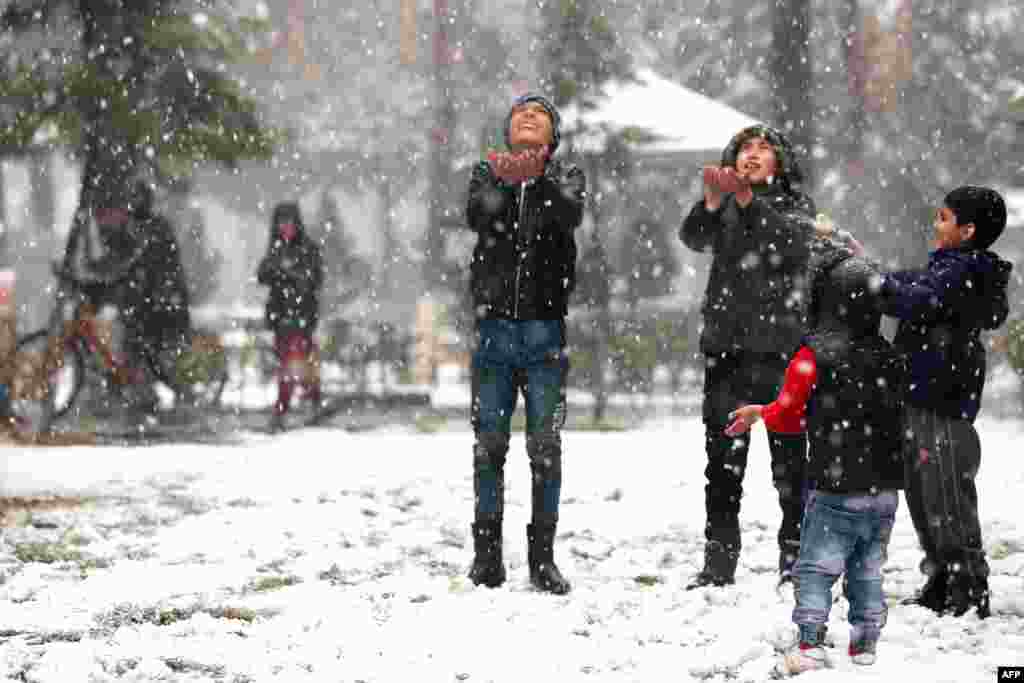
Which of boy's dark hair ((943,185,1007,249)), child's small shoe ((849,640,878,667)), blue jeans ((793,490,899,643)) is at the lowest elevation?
child's small shoe ((849,640,878,667))

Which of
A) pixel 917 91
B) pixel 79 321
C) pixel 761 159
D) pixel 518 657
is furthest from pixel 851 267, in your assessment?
pixel 917 91

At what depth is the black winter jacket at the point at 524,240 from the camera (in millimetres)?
5781

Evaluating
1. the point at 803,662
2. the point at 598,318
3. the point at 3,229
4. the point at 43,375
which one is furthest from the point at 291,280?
the point at 3,229

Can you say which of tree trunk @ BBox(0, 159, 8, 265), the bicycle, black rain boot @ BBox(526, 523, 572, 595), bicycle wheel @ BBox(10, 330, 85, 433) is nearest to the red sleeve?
black rain boot @ BBox(526, 523, 572, 595)

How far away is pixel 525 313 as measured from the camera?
576cm

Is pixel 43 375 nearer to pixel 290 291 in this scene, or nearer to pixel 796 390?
pixel 290 291

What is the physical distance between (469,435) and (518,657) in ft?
25.3

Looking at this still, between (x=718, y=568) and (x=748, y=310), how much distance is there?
1094mm

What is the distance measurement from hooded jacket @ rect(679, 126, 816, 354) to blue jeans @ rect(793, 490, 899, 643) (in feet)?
4.11

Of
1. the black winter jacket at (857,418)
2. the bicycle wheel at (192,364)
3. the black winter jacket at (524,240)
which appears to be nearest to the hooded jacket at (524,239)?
the black winter jacket at (524,240)

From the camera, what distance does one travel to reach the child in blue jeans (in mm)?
4539

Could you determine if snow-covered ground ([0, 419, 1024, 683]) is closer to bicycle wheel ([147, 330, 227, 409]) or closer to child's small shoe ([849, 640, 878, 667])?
child's small shoe ([849, 640, 878, 667])

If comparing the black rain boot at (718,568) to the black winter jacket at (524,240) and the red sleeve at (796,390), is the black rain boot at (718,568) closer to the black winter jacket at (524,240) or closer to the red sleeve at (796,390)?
the black winter jacket at (524,240)

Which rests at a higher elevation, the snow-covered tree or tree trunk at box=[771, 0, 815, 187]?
tree trunk at box=[771, 0, 815, 187]
